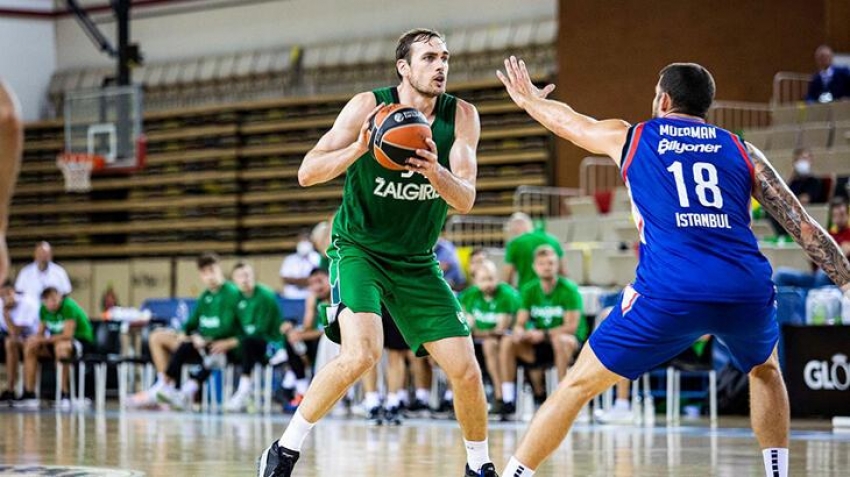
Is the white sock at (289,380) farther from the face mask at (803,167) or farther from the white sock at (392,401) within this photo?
the face mask at (803,167)

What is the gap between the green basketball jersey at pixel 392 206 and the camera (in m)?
6.14

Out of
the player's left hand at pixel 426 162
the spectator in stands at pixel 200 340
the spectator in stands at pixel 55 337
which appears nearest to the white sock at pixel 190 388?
the spectator in stands at pixel 200 340

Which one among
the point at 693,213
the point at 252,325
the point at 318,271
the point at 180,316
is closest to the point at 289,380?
the point at 252,325

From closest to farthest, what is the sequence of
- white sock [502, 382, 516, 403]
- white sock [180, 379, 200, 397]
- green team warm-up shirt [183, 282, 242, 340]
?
white sock [502, 382, 516, 403] → green team warm-up shirt [183, 282, 242, 340] → white sock [180, 379, 200, 397]

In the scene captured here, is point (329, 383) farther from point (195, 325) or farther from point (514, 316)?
point (195, 325)

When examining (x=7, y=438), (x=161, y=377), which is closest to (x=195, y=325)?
(x=161, y=377)

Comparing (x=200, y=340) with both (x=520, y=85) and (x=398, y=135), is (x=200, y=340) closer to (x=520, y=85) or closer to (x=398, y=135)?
(x=398, y=135)

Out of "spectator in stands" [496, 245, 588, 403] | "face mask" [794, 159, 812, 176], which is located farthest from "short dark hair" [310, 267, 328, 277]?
"face mask" [794, 159, 812, 176]

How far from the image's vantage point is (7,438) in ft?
34.2

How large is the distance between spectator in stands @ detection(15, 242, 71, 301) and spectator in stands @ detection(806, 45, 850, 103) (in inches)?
389

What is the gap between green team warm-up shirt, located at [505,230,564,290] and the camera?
1430 centimetres

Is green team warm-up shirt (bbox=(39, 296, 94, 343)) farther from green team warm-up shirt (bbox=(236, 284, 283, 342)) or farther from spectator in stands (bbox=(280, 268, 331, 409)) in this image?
spectator in stands (bbox=(280, 268, 331, 409))

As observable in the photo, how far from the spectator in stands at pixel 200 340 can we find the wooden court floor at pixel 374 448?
2.10 m

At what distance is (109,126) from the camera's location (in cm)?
2144
